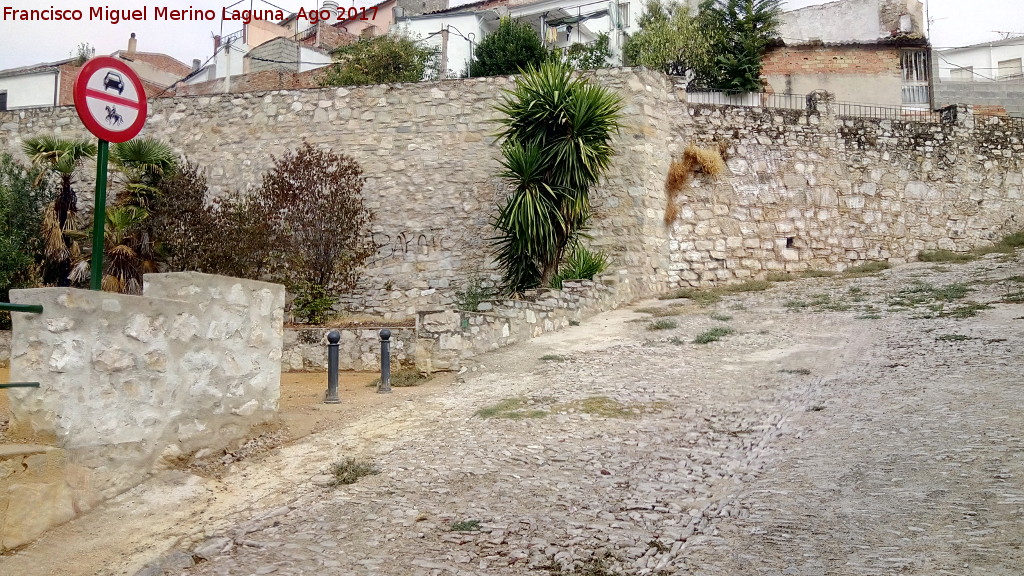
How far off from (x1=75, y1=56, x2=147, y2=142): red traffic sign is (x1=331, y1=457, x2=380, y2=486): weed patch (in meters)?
2.76

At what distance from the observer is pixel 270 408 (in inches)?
279

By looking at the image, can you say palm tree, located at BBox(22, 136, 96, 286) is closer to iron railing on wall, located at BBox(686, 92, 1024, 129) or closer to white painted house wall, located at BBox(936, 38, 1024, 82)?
iron railing on wall, located at BBox(686, 92, 1024, 129)

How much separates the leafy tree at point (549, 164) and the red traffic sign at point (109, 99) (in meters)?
8.06

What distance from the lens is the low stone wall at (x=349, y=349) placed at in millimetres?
11289

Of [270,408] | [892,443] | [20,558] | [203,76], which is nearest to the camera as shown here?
[20,558]

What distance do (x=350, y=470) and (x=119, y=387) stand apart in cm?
167

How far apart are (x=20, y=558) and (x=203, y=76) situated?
32930mm

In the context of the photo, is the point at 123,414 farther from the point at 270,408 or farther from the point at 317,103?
the point at 317,103

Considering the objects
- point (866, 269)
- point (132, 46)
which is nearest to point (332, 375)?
point (866, 269)

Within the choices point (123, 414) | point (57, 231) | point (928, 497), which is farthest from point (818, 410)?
point (57, 231)

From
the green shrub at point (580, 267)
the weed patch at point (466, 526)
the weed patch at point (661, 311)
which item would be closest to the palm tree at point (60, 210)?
the green shrub at point (580, 267)

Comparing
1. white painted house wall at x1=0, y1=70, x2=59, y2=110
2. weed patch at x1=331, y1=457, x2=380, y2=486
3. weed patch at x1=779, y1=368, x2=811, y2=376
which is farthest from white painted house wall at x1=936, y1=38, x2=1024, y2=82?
weed patch at x1=331, y1=457, x2=380, y2=486

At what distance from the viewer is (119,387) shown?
5480mm

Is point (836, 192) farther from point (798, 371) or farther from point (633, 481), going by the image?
point (633, 481)
